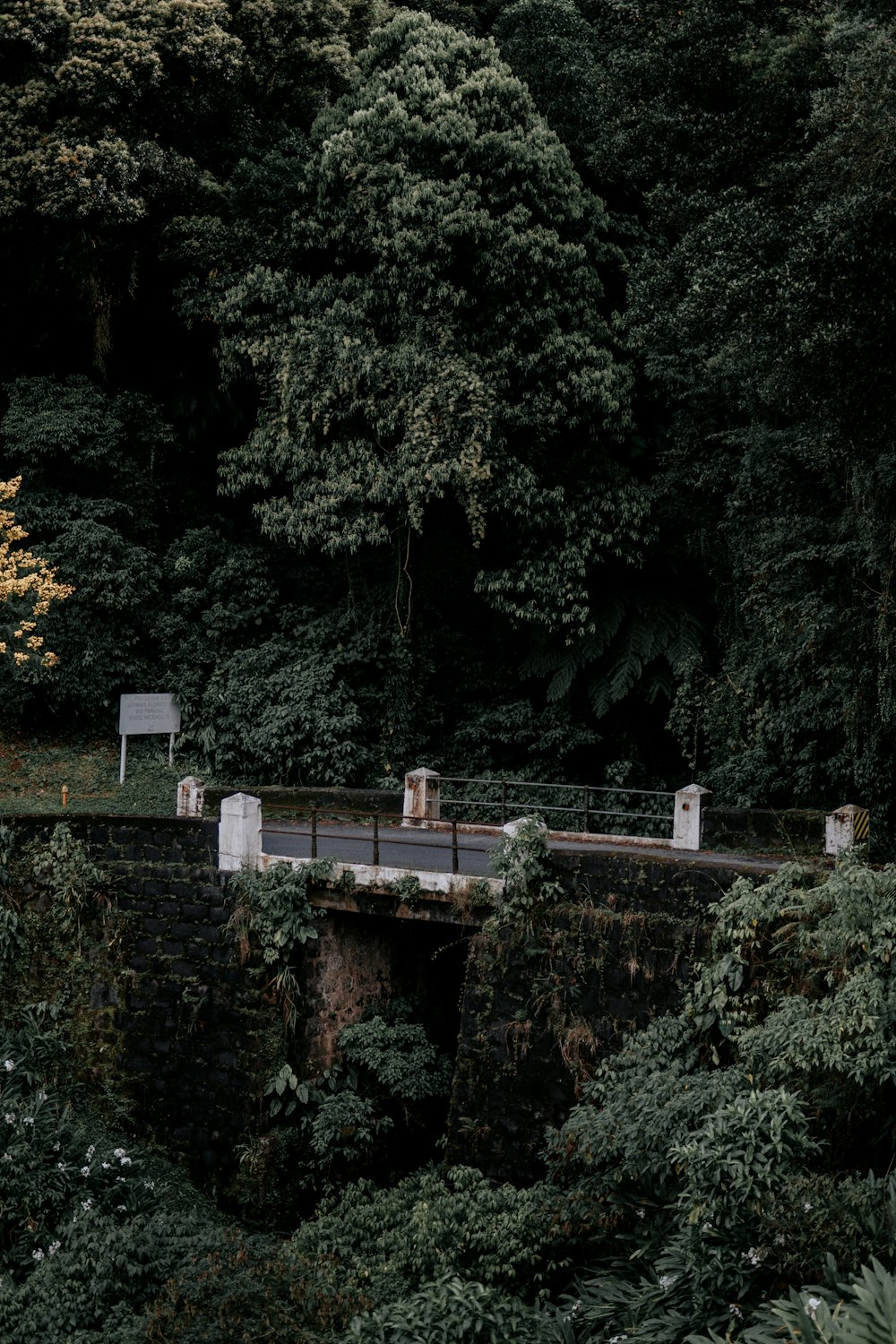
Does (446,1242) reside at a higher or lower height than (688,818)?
lower

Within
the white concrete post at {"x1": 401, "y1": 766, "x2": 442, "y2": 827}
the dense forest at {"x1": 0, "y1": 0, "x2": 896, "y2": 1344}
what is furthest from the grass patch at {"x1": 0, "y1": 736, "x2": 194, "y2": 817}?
the white concrete post at {"x1": 401, "y1": 766, "x2": 442, "y2": 827}

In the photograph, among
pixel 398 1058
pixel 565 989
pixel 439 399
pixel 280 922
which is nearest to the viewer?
pixel 565 989

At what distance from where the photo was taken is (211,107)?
18984mm

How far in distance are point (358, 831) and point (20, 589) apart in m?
5.47

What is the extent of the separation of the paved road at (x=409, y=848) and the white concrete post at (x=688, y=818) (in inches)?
10.4

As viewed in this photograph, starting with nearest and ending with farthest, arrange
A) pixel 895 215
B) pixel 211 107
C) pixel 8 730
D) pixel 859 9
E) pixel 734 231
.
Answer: pixel 895 215, pixel 859 9, pixel 734 231, pixel 211 107, pixel 8 730

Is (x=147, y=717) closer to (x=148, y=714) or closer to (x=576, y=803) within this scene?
(x=148, y=714)

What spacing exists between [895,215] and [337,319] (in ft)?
29.7

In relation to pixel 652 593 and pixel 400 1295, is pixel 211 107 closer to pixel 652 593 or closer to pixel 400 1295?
pixel 652 593

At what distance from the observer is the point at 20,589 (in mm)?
15539

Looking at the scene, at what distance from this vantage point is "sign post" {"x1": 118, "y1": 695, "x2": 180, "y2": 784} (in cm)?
1850

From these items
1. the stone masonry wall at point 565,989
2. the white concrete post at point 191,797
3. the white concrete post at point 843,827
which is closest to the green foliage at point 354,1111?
the stone masonry wall at point 565,989

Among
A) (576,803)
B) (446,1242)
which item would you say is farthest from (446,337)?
(446,1242)

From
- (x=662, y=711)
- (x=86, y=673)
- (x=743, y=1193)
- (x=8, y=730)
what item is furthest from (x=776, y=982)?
(x=8, y=730)
